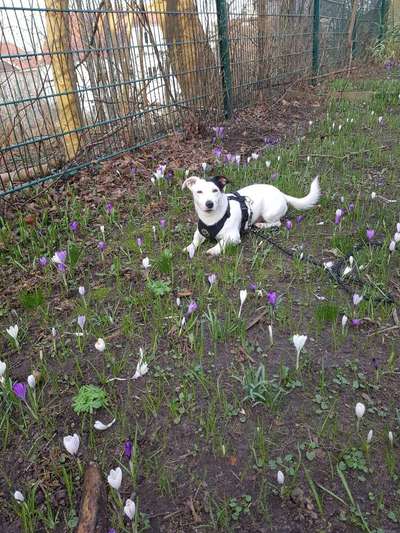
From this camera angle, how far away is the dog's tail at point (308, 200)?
397 cm

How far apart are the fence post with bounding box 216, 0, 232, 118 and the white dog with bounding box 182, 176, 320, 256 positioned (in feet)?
14.6

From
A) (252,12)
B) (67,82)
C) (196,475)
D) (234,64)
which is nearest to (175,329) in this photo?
(196,475)

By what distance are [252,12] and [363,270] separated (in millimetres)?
7358

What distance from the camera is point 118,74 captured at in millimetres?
5918

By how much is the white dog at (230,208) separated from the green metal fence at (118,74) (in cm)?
241

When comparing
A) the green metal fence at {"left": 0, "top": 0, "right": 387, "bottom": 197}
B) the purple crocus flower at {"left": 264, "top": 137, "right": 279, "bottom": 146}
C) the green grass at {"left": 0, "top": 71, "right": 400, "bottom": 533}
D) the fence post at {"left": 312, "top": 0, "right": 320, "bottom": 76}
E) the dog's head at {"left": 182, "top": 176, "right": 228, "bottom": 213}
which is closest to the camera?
the green grass at {"left": 0, "top": 71, "right": 400, "bottom": 533}

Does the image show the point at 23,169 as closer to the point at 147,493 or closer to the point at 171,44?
the point at 171,44

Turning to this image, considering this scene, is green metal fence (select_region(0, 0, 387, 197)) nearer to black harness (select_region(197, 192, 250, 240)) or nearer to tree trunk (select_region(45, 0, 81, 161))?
tree trunk (select_region(45, 0, 81, 161))

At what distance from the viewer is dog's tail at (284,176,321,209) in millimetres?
3975

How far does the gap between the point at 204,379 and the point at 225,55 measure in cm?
693

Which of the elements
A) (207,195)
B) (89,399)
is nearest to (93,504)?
(89,399)

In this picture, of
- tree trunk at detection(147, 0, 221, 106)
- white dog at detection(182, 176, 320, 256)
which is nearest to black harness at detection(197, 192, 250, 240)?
white dog at detection(182, 176, 320, 256)

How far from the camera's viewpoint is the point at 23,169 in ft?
16.6

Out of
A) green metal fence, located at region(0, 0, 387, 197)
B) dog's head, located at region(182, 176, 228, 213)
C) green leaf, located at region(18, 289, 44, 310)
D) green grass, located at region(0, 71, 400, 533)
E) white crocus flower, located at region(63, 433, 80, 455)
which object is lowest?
green grass, located at region(0, 71, 400, 533)
